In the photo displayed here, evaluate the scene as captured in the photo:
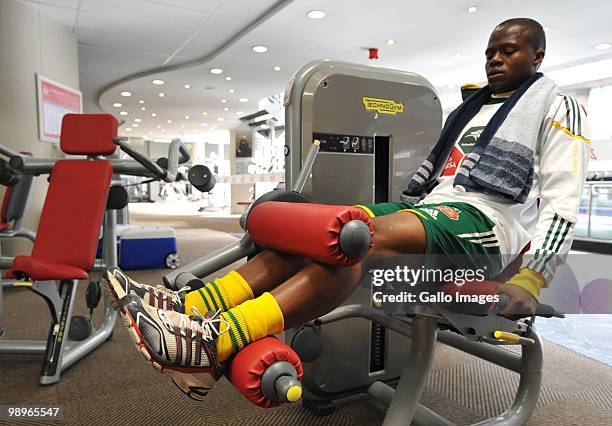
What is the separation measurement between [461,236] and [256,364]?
1.96 ft

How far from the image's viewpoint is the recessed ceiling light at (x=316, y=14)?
4.63 meters

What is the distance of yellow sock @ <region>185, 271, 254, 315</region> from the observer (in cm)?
104

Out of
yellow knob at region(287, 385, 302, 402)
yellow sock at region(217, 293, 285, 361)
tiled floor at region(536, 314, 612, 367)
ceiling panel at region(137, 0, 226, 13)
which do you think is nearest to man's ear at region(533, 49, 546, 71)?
yellow sock at region(217, 293, 285, 361)

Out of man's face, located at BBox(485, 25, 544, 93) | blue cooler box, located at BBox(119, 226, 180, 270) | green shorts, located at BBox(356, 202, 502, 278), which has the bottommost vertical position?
blue cooler box, located at BBox(119, 226, 180, 270)

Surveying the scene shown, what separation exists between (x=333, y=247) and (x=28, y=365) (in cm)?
190

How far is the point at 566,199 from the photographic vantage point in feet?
3.58

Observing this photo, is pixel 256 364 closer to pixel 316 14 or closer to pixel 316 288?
pixel 316 288

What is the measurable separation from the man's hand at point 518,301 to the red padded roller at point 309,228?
34 centimetres

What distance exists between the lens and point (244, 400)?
1.77 m

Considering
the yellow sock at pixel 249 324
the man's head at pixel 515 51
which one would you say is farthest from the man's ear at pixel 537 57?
the yellow sock at pixel 249 324

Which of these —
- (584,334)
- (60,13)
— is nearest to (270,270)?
(584,334)

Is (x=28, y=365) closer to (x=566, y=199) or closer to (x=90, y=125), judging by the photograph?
(x=90, y=125)

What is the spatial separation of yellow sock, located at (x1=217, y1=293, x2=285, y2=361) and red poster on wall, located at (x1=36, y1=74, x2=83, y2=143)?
13.9ft

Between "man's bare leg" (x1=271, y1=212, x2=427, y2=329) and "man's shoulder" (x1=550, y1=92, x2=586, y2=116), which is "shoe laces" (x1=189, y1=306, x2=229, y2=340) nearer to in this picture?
"man's bare leg" (x1=271, y1=212, x2=427, y2=329)
